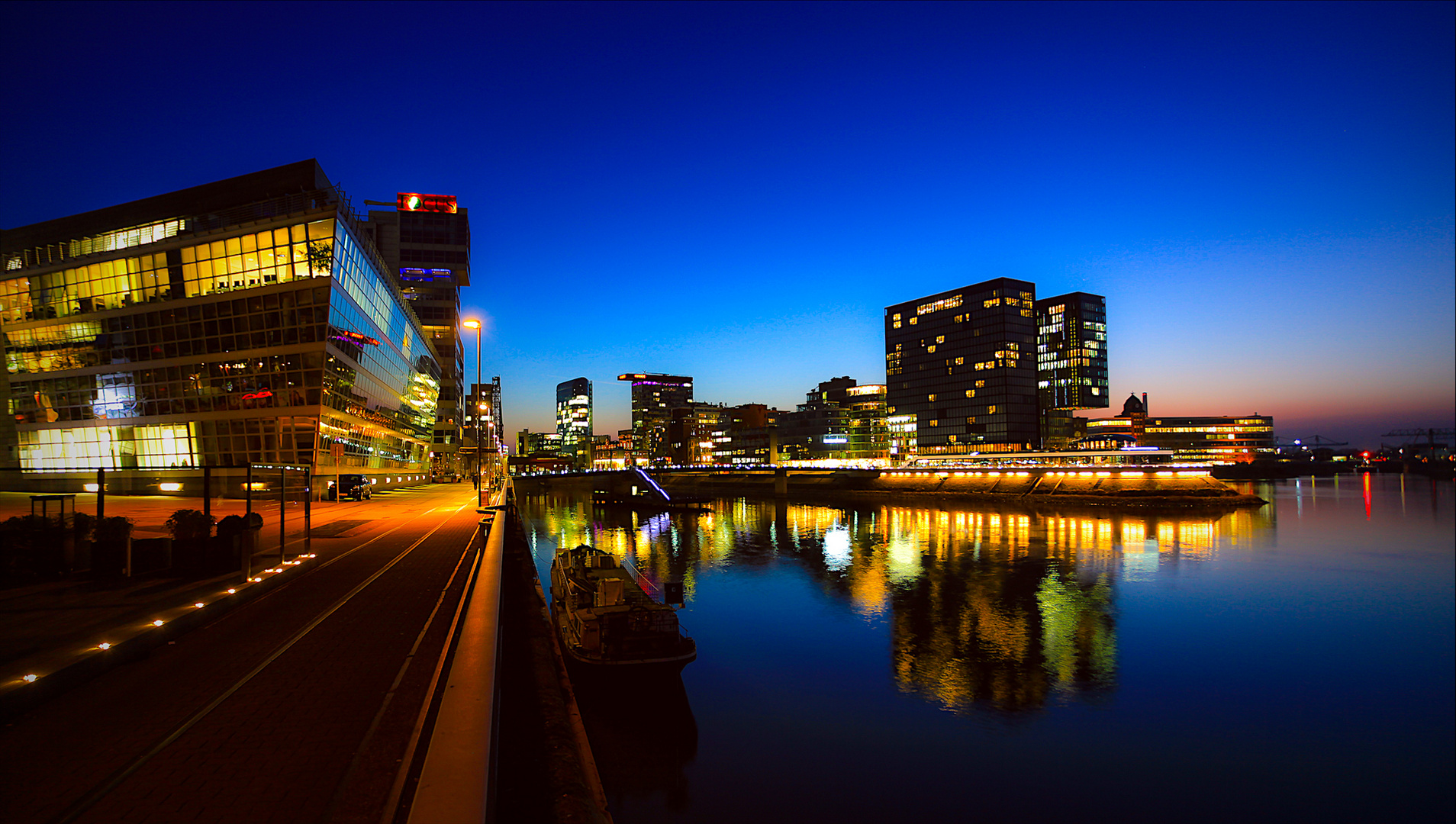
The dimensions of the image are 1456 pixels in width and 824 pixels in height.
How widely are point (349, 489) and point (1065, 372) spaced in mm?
188501

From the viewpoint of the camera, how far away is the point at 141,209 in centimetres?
5988

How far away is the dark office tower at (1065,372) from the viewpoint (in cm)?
19300

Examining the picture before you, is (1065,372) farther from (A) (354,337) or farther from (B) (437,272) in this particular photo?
(A) (354,337)

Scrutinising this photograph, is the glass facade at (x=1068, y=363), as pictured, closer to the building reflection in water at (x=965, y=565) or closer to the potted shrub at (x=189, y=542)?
the building reflection in water at (x=965, y=565)

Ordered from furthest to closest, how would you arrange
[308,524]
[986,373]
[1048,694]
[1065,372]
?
[1065,372] → [986,373] → [1048,694] → [308,524]

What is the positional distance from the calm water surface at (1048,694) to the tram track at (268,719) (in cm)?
731

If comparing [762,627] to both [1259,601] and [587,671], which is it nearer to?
[587,671]

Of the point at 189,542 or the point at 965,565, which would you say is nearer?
the point at 189,542

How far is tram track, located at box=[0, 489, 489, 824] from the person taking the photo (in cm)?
615

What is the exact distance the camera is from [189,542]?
55.3ft

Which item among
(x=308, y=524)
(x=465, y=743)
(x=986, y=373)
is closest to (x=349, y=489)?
(x=308, y=524)

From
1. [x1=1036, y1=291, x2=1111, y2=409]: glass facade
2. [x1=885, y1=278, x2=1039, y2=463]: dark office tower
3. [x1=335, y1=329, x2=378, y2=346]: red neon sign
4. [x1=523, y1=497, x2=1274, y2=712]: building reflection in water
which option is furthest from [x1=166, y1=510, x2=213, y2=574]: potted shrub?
[x1=1036, y1=291, x2=1111, y2=409]: glass facade

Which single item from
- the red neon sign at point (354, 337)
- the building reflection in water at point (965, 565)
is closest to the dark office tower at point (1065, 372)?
the building reflection in water at point (965, 565)

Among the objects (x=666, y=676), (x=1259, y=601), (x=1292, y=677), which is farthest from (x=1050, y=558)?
(x=666, y=676)
